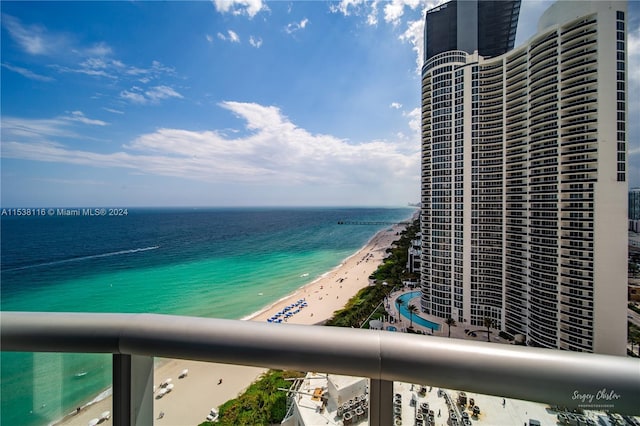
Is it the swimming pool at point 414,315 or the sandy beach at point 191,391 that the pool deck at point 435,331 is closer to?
the swimming pool at point 414,315

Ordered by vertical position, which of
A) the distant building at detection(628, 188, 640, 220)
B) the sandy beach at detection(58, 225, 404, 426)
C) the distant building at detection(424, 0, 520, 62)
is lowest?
the sandy beach at detection(58, 225, 404, 426)

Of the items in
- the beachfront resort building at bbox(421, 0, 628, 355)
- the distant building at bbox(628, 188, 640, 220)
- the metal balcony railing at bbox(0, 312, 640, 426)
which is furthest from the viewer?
the beachfront resort building at bbox(421, 0, 628, 355)

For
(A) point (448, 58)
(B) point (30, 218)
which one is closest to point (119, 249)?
(B) point (30, 218)

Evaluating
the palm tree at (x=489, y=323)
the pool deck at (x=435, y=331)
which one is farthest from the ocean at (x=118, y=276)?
the palm tree at (x=489, y=323)

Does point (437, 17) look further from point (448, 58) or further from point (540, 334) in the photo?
point (540, 334)

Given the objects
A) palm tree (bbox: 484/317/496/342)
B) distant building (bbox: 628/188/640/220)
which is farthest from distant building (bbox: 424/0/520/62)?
palm tree (bbox: 484/317/496/342)

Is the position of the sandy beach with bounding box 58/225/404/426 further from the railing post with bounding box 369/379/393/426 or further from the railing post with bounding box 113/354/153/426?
the railing post with bounding box 369/379/393/426

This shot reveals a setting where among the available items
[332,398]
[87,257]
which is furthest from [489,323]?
[87,257]

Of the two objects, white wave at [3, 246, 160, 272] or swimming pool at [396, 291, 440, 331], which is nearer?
swimming pool at [396, 291, 440, 331]
